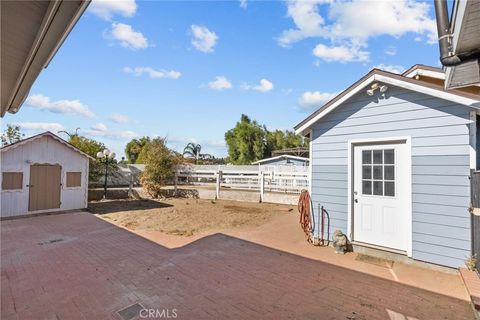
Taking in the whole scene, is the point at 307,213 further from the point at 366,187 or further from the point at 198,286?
the point at 198,286

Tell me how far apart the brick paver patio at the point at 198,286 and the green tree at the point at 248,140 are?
2650 cm

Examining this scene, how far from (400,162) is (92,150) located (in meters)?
14.9

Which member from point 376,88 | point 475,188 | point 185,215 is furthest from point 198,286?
point 185,215

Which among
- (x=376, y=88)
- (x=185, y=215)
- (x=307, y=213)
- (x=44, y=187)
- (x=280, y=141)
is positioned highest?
(x=280, y=141)

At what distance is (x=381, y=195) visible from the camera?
494cm

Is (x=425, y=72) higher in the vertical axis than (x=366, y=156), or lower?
higher

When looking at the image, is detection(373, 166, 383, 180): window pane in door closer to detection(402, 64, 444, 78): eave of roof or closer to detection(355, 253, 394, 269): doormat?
detection(355, 253, 394, 269): doormat

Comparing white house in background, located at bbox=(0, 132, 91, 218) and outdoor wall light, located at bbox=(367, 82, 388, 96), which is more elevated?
outdoor wall light, located at bbox=(367, 82, 388, 96)

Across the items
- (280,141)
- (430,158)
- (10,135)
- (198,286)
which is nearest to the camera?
(198,286)

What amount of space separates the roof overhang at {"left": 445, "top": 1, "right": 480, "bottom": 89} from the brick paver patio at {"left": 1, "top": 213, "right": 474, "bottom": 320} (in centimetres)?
296

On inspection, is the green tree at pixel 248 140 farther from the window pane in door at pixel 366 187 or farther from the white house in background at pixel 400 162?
the window pane in door at pixel 366 187

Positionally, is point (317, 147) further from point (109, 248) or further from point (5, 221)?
point (5, 221)

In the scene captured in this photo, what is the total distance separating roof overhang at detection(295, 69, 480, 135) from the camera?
393 centimetres

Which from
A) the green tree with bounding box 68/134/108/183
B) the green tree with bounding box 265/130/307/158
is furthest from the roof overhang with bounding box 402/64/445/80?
the green tree with bounding box 265/130/307/158
